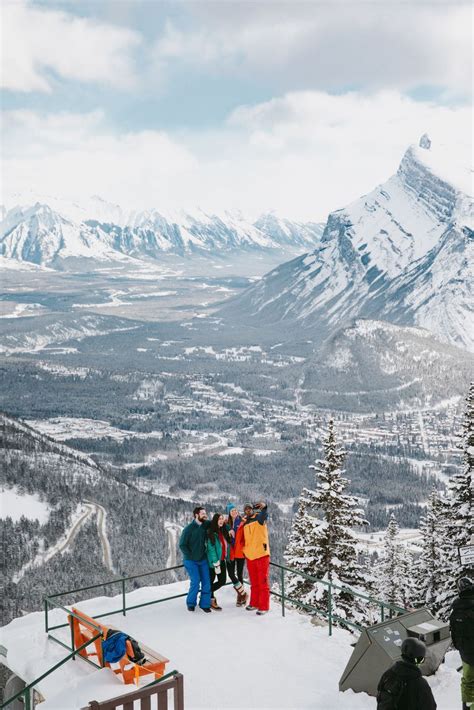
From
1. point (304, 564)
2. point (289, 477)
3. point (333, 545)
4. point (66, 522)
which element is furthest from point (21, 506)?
point (333, 545)

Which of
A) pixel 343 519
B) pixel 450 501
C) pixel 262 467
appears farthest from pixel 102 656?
pixel 262 467

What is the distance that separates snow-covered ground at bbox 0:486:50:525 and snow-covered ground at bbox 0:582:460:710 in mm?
75784

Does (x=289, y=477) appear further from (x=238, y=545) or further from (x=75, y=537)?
(x=238, y=545)

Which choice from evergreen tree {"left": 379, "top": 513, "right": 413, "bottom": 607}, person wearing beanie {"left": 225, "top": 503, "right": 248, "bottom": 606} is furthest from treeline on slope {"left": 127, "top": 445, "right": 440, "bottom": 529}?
person wearing beanie {"left": 225, "top": 503, "right": 248, "bottom": 606}

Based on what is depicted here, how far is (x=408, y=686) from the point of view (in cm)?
806

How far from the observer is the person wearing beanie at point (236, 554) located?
50.8 ft

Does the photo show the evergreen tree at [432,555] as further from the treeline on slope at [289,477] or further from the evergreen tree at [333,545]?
the treeline on slope at [289,477]

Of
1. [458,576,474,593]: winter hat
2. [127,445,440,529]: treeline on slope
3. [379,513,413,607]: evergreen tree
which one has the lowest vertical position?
[127,445,440,529]: treeline on slope

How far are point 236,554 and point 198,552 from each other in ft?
3.11

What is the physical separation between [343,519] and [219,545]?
10.1 meters

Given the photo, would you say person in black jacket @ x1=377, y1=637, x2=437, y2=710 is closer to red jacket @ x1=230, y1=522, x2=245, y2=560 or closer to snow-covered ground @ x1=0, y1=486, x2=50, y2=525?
red jacket @ x1=230, y1=522, x2=245, y2=560

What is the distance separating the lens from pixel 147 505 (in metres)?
104

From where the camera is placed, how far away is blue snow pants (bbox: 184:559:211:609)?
15188mm

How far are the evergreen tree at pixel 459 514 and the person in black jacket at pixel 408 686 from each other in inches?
613
